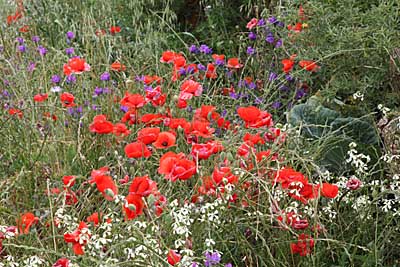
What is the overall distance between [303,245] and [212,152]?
1.24ft

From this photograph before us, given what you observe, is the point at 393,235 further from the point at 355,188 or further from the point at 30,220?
the point at 30,220

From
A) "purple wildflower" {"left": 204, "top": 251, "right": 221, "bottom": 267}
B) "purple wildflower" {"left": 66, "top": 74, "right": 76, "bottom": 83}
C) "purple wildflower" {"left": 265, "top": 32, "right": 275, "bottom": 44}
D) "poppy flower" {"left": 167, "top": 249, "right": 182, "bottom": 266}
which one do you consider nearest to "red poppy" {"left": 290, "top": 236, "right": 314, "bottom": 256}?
"purple wildflower" {"left": 204, "top": 251, "right": 221, "bottom": 267}

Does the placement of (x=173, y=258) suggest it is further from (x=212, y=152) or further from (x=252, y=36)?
(x=252, y=36)

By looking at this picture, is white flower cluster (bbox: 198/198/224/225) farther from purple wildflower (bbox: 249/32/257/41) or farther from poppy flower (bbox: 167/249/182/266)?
purple wildflower (bbox: 249/32/257/41)

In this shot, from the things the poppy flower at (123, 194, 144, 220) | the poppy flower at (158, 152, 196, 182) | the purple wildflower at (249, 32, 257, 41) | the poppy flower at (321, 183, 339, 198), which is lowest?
the purple wildflower at (249, 32, 257, 41)

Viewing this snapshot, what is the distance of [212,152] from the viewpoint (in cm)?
218

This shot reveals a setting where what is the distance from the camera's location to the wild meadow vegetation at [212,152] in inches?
82.0

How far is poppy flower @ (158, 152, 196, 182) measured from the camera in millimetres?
2010

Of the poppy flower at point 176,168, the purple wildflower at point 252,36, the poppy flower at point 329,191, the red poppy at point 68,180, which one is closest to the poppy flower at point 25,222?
the red poppy at point 68,180

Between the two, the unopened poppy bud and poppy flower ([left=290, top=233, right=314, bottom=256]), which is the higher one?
the unopened poppy bud

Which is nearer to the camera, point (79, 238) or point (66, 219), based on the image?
point (79, 238)

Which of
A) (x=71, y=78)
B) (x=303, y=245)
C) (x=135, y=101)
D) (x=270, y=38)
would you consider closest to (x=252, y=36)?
(x=270, y=38)

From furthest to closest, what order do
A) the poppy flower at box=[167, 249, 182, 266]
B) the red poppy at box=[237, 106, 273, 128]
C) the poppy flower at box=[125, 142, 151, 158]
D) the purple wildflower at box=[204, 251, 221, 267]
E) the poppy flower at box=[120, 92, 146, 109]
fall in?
1. the poppy flower at box=[120, 92, 146, 109]
2. the red poppy at box=[237, 106, 273, 128]
3. the poppy flower at box=[125, 142, 151, 158]
4. the purple wildflower at box=[204, 251, 221, 267]
5. the poppy flower at box=[167, 249, 182, 266]

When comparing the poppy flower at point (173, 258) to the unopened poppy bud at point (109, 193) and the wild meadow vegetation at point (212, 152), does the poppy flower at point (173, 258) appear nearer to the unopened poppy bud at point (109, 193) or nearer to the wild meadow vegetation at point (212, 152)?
the wild meadow vegetation at point (212, 152)
